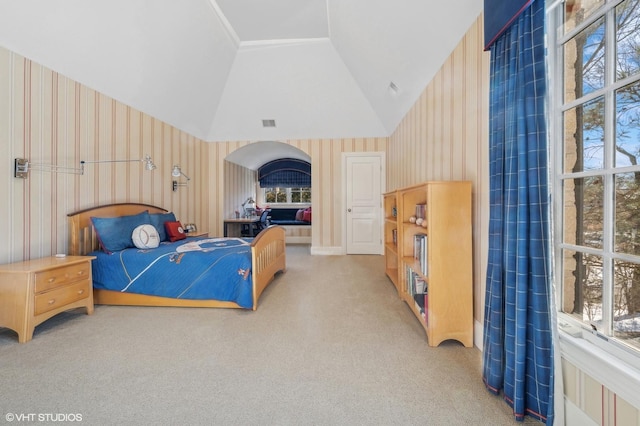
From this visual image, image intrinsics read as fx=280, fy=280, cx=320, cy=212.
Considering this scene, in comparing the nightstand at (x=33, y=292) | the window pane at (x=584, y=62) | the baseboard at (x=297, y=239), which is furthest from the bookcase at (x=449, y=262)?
the baseboard at (x=297, y=239)

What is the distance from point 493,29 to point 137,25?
3319mm

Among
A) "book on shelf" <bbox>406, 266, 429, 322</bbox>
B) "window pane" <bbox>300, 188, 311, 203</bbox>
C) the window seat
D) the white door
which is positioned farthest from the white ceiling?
"window pane" <bbox>300, 188, 311, 203</bbox>

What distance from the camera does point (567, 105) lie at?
138cm

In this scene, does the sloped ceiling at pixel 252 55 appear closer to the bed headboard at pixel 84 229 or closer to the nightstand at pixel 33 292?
the bed headboard at pixel 84 229

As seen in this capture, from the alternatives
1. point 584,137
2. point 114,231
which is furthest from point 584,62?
point 114,231

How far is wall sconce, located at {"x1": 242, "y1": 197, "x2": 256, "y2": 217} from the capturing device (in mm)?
7422

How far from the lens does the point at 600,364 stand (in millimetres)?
1100

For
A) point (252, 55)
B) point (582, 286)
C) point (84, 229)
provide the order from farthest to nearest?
point (252, 55) → point (84, 229) → point (582, 286)

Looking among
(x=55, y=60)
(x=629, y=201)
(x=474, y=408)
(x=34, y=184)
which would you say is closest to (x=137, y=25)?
(x=55, y=60)

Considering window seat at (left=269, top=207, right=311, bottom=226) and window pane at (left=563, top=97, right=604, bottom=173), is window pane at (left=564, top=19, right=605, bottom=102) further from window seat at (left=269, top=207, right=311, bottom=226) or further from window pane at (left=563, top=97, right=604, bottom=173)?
window seat at (left=269, top=207, right=311, bottom=226)

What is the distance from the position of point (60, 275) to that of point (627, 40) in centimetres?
384

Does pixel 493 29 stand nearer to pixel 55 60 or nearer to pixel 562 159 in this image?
pixel 562 159

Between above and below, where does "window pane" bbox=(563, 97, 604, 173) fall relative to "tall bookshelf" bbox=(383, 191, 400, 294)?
above

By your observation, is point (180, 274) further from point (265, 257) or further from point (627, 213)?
point (627, 213)
